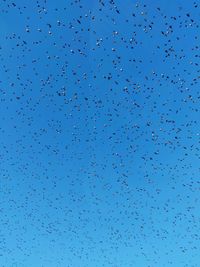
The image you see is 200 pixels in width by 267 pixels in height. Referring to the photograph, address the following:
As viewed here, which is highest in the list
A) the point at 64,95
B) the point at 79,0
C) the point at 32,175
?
the point at 79,0

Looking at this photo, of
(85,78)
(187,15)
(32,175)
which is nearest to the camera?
(187,15)

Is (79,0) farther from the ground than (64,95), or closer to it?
farther from the ground

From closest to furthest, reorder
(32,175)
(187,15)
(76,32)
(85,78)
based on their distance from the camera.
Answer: (187,15) < (76,32) < (85,78) < (32,175)

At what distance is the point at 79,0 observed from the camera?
24.2 ft

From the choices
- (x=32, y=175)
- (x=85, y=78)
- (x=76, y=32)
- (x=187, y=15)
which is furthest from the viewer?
(x=32, y=175)

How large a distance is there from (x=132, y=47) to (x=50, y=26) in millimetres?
1565

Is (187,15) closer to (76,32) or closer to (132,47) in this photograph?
(132,47)

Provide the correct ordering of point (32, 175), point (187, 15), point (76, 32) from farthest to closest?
1. point (32, 175)
2. point (76, 32)
3. point (187, 15)

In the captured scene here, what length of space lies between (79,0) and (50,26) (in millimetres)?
712

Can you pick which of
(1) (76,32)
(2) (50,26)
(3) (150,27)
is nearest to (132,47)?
(3) (150,27)

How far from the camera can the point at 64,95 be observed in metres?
8.46

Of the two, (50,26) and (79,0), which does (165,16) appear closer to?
(79,0)

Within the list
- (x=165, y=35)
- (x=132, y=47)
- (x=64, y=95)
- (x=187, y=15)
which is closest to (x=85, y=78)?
(x=64, y=95)

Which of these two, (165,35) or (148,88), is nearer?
(165,35)
